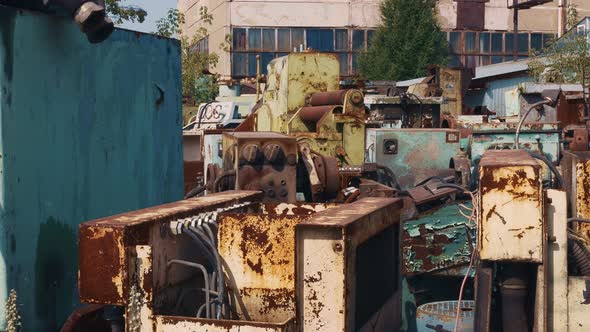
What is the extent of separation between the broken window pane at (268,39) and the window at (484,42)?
34.5 ft

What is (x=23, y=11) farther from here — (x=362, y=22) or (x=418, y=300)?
(x=362, y=22)

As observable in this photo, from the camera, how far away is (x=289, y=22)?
4153 centimetres

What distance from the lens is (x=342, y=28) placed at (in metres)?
42.2

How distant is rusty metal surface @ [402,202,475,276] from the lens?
6.56 m

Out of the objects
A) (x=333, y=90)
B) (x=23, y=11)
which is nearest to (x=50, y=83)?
(x=23, y=11)

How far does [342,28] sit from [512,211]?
128 feet

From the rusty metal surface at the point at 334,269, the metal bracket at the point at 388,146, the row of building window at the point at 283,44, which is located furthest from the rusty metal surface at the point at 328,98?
the row of building window at the point at 283,44

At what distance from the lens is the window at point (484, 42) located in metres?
44.7

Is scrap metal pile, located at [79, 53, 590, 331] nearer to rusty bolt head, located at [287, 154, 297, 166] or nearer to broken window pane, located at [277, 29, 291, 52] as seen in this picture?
rusty bolt head, located at [287, 154, 297, 166]

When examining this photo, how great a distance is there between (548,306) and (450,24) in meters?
42.1

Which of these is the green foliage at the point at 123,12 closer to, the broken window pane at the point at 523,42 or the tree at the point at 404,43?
the tree at the point at 404,43

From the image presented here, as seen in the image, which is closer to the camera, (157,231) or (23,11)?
(157,231)

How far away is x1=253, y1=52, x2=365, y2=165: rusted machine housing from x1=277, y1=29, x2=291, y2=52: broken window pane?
2998 centimetres

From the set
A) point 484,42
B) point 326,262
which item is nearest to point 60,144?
point 326,262
